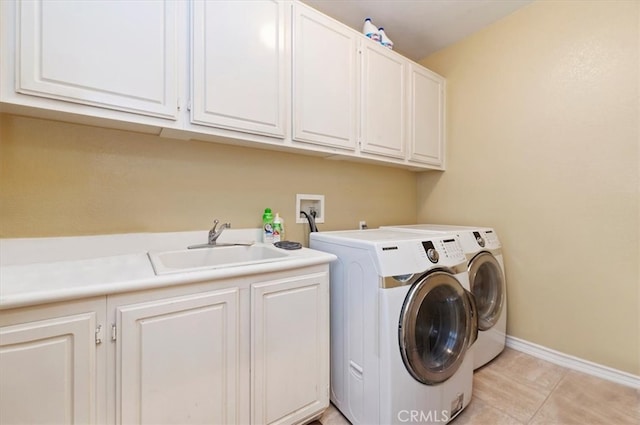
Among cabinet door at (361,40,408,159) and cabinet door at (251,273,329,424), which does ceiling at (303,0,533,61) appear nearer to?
cabinet door at (361,40,408,159)

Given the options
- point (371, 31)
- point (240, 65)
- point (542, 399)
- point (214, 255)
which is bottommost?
point (542, 399)

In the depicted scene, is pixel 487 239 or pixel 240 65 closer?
pixel 240 65

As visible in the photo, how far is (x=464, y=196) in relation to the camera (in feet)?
7.80

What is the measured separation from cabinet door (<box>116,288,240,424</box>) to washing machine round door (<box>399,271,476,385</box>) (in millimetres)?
742

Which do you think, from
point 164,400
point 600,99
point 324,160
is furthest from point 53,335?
point 600,99

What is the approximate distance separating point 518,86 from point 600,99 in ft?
1.63

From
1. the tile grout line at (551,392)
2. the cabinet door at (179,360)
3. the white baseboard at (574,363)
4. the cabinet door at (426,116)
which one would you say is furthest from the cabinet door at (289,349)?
the white baseboard at (574,363)

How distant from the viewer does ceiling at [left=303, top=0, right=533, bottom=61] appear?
6.24 ft

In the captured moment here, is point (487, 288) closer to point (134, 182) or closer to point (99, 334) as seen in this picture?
point (99, 334)

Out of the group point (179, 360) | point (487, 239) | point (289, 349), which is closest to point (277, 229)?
point (289, 349)

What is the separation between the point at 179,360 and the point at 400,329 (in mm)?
891

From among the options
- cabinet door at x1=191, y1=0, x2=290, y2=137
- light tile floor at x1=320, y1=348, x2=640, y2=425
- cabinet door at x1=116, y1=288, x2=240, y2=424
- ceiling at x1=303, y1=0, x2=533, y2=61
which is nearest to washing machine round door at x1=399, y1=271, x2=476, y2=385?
light tile floor at x1=320, y1=348, x2=640, y2=425

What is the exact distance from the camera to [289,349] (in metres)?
1.22

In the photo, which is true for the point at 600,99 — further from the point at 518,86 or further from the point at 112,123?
the point at 112,123
